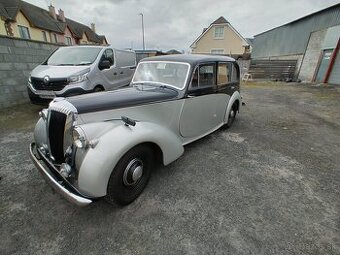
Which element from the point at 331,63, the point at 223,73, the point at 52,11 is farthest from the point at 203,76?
the point at 52,11

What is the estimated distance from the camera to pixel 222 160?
3359 mm

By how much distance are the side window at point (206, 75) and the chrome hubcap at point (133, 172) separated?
1.82 m

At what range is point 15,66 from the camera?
20.6 ft

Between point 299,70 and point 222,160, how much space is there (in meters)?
15.2

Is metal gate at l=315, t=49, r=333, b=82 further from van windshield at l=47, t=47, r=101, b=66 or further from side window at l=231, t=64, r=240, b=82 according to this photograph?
van windshield at l=47, t=47, r=101, b=66

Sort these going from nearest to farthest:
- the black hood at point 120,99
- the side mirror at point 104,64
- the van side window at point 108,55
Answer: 1. the black hood at point 120,99
2. the side mirror at point 104,64
3. the van side window at point 108,55

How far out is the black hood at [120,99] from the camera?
7.16 ft

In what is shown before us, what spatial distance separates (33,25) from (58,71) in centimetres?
2271

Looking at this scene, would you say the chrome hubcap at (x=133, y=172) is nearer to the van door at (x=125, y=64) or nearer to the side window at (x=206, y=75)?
the side window at (x=206, y=75)

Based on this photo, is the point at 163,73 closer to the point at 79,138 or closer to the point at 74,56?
the point at 79,138

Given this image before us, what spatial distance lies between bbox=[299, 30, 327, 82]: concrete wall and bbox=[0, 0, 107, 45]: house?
992 inches

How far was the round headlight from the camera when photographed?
188 centimetres

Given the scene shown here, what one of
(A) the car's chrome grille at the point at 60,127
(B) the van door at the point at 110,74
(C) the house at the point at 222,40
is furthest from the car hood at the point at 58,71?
(C) the house at the point at 222,40

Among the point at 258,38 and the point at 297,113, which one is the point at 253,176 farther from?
the point at 258,38
